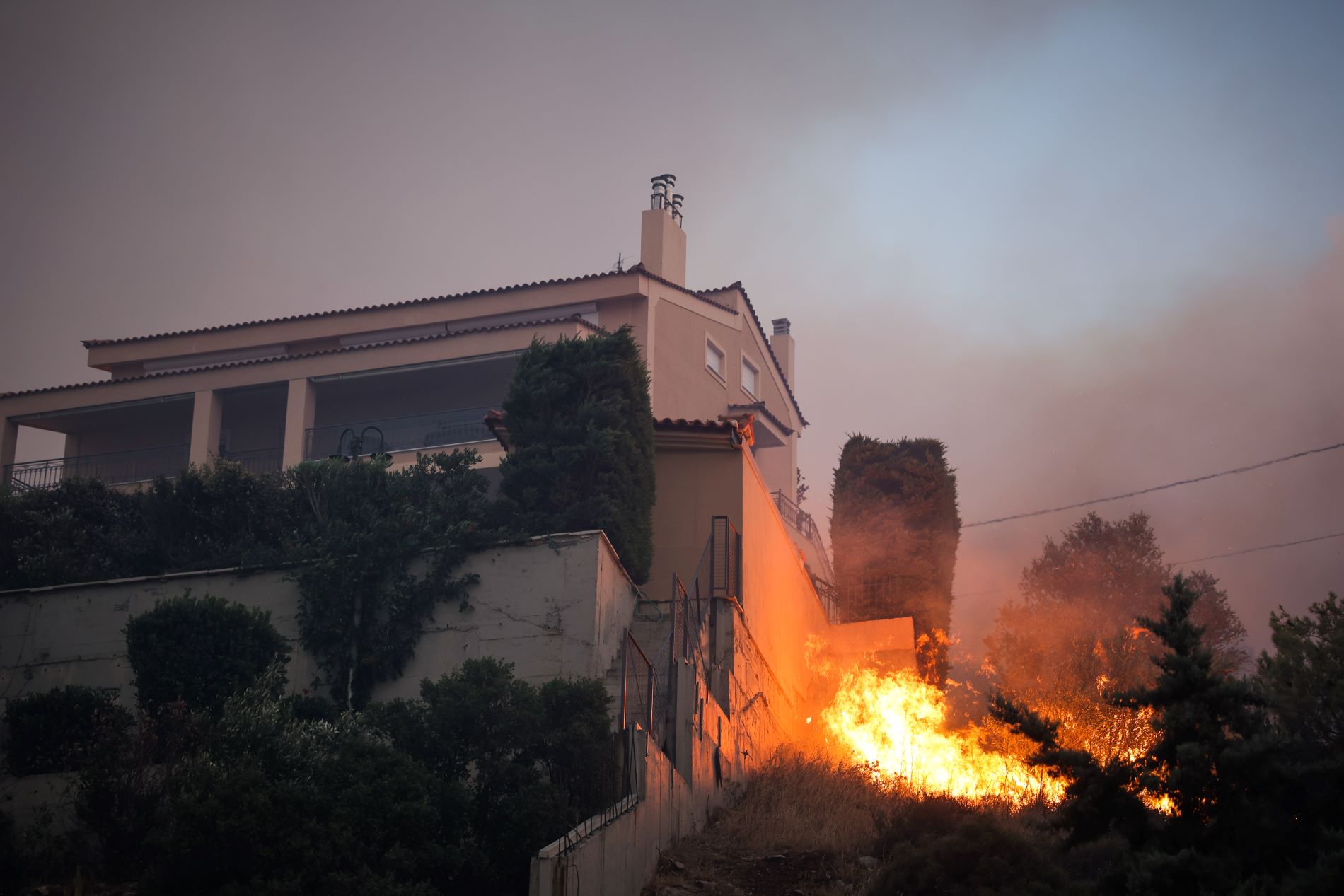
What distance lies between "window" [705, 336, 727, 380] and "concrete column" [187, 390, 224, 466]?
37.2ft

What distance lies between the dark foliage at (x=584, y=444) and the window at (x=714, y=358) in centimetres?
1094

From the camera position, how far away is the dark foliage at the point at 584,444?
1752 centimetres

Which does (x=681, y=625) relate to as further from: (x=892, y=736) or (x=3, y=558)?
(x=3, y=558)

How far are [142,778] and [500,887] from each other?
4.03 metres

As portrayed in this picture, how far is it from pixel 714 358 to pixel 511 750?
1996 centimetres

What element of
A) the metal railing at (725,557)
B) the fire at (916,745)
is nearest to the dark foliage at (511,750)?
the metal railing at (725,557)

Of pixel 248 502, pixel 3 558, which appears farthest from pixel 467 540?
pixel 3 558

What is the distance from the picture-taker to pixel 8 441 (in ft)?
98.0

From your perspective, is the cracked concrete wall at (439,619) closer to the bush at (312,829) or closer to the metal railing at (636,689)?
the metal railing at (636,689)

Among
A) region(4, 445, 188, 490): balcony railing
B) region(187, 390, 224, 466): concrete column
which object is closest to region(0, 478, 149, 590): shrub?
region(187, 390, 224, 466): concrete column

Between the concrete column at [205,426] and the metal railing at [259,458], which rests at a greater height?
the concrete column at [205,426]

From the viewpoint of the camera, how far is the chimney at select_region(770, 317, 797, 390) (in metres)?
39.4

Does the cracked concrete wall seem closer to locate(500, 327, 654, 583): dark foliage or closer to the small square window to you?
locate(500, 327, 654, 583): dark foliage

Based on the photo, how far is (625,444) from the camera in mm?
18234
